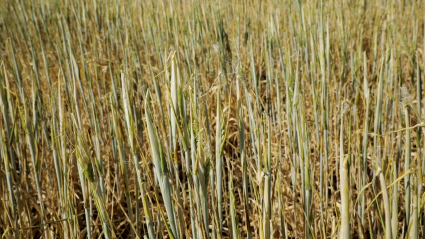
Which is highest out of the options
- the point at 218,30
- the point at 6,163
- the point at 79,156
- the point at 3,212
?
the point at 218,30

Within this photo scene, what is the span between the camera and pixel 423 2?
2010 mm

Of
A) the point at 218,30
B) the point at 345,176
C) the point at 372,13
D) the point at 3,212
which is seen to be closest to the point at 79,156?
the point at 345,176

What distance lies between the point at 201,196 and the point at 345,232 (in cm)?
20

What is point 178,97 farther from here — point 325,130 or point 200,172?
point 325,130

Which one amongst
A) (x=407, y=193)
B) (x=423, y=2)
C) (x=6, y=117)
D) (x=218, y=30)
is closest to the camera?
(x=407, y=193)

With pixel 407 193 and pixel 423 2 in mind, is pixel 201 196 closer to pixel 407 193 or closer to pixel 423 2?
pixel 407 193

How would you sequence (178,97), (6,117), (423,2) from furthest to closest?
(423,2) → (6,117) → (178,97)

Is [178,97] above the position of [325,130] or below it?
above

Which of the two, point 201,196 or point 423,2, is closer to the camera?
point 201,196

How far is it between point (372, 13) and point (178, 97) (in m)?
1.99

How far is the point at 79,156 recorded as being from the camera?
490mm

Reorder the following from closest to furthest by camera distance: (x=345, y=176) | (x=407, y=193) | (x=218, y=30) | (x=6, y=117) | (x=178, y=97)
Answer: (x=345, y=176)
(x=178, y=97)
(x=407, y=193)
(x=6, y=117)
(x=218, y=30)

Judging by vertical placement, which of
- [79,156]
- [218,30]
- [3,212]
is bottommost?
[3,212]

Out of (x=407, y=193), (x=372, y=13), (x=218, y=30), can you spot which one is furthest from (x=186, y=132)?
(x=372, y=13)
